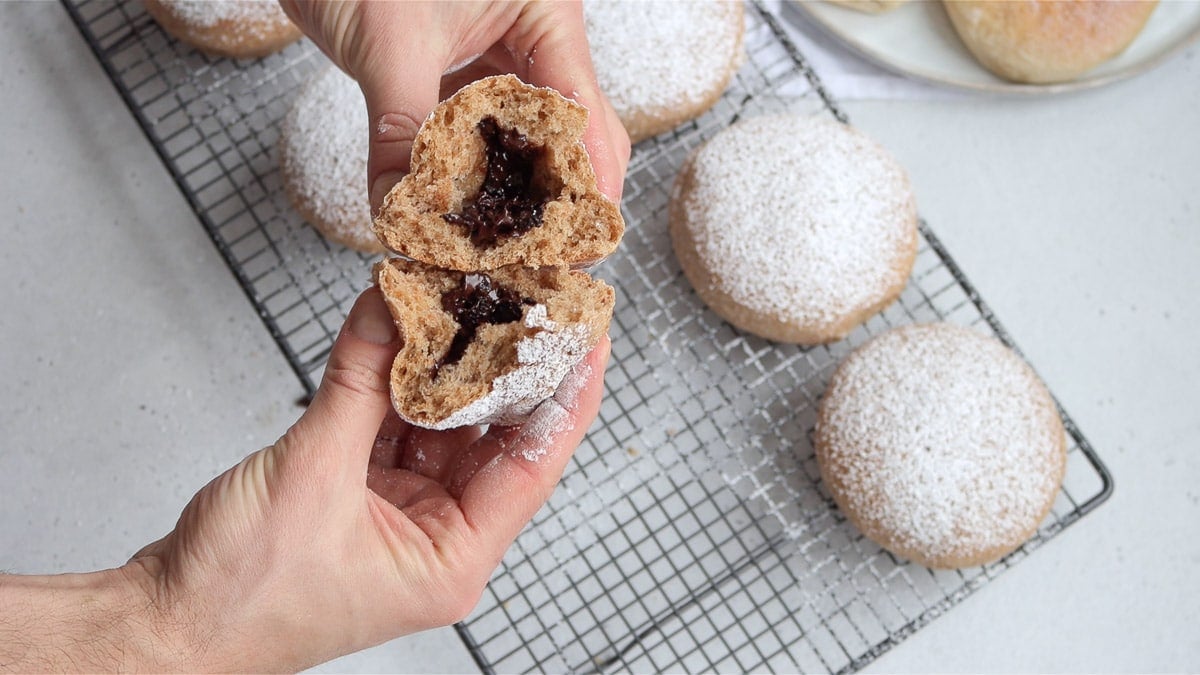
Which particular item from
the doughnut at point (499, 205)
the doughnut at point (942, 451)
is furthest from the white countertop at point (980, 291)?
the doughnut at point (499, 205)

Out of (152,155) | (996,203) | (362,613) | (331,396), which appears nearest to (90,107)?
(152,155)

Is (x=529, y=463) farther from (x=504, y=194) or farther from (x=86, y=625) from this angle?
(x=86, y=625)

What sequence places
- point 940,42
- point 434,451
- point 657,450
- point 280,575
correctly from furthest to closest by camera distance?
point 940,42 → point 657,450 → point 434,451 → point 280,575

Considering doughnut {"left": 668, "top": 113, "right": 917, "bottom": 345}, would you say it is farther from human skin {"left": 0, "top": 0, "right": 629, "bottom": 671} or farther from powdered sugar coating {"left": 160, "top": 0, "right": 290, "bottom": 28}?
powdered sugar coating {"left": 160, "top": 0, "right": 290, "bottom": 28}

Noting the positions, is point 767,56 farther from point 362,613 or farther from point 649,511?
point 362,613

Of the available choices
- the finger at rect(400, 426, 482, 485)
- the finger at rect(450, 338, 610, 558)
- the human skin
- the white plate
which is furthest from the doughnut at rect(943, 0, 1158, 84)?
the finger at rect(400, 426, 482, 485)

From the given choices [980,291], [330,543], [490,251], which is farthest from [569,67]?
[980,291]
